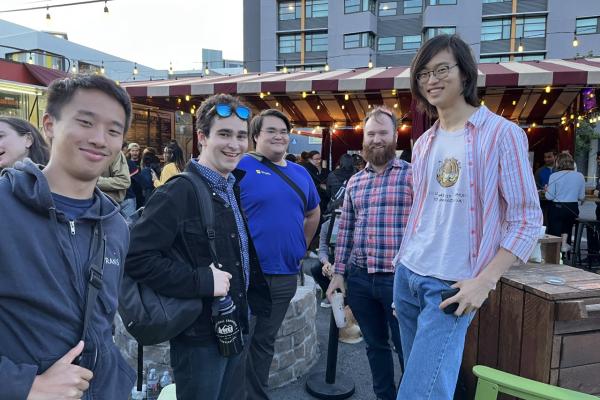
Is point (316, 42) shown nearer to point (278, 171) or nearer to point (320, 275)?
point (320, 275)

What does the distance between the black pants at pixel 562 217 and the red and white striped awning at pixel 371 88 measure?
6.74 feet

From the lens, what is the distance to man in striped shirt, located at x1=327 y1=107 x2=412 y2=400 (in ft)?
7.18

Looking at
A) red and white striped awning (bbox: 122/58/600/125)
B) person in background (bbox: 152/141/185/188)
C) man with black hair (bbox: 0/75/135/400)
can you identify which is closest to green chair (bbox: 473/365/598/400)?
man with black hair (bbox: 0/75/135/400)

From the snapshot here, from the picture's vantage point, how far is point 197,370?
155 centimetres

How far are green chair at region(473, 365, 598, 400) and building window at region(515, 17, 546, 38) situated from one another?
32374 millimetres

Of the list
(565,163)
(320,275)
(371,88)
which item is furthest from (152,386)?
(565,163)

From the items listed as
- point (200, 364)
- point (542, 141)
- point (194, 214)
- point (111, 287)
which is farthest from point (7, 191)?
point (542, 141)

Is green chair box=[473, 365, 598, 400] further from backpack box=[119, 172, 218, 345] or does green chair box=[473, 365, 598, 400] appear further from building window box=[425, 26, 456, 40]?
building window box=[425, 26, 456, 40]

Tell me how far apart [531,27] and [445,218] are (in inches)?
1295

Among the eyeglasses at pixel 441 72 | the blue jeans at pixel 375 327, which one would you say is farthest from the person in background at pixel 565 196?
the eyeglasses at pixel 441 72

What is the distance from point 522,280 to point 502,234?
596 mm

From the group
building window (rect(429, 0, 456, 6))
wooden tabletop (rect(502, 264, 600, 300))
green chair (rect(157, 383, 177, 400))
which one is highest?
building window (rect(429, 0, 456, 6))

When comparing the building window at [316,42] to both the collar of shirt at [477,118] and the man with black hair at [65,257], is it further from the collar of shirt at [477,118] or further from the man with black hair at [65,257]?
the man with black hair at [65,257]

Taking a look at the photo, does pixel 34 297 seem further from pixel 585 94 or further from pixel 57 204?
pixel 585 94
